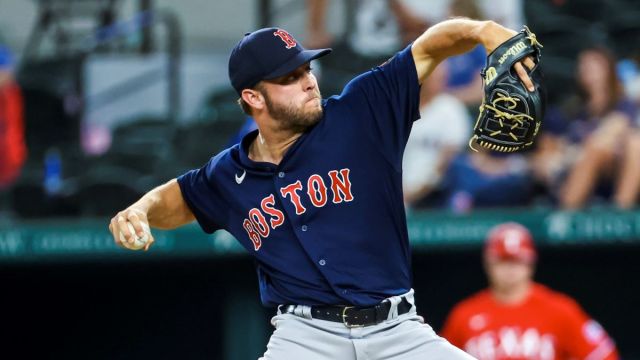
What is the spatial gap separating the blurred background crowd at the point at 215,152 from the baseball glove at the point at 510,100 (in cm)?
339

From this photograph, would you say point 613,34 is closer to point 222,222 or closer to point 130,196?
point 130,196

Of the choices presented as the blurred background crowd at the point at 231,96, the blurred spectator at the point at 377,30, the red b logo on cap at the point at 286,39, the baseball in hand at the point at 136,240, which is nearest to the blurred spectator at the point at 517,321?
the blurred background crowd at the point at 231,96

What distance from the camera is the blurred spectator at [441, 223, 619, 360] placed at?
625cm

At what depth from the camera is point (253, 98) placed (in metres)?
3.92

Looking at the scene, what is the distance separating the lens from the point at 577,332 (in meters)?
6.25

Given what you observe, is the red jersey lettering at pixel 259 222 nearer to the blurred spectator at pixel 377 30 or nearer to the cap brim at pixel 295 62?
the cap brim at pixel 295 62

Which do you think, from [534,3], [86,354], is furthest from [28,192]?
[534,3]

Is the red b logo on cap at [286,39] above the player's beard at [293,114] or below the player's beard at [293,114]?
above

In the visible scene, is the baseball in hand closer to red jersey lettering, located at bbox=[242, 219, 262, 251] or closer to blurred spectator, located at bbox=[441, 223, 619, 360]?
red jersey lettering, located at bbox=[242, 219, 262, 251]

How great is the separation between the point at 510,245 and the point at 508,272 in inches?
8.3

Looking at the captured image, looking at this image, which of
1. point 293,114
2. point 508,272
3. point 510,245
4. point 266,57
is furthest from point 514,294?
point 266,57

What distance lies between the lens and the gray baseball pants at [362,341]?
3768 mm

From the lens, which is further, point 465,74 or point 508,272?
point 465,74

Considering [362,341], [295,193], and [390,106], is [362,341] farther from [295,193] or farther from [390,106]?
[390,106]
